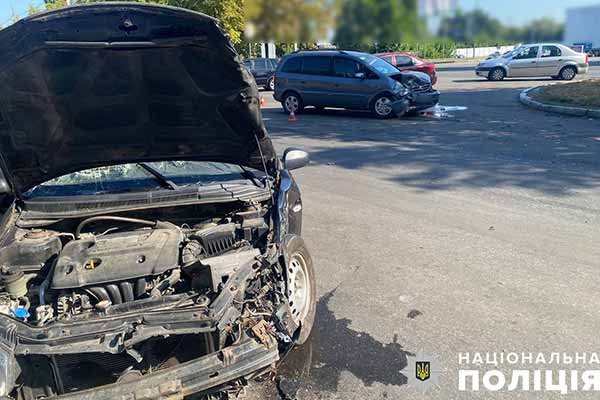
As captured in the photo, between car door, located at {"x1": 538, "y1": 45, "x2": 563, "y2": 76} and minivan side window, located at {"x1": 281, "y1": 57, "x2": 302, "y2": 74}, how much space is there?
11.7 metres

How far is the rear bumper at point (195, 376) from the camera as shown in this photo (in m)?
Answer: 2.25

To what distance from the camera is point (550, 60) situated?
20.1 metres

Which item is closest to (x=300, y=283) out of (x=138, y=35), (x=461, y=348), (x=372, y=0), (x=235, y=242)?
(x=235, y=242)

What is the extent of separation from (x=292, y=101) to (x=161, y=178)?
11746 millimetres

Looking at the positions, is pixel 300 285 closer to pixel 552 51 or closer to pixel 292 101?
pixel 292 101

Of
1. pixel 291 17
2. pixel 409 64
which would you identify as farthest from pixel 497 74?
pixel 291 17

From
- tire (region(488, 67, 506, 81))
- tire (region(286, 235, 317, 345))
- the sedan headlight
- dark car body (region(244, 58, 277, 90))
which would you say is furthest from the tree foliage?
dark car body (region(244, 58, 277, 90))

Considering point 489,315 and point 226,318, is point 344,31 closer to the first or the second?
point 489,315

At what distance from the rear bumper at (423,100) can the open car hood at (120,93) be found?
10.1 metres

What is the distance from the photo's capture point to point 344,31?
736cm

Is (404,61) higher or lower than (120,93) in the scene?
higher

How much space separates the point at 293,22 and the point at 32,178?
363 centimetres

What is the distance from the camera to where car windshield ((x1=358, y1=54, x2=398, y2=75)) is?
43.2 ft

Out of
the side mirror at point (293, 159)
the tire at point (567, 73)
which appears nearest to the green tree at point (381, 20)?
the side mirror at point (293, 159)
